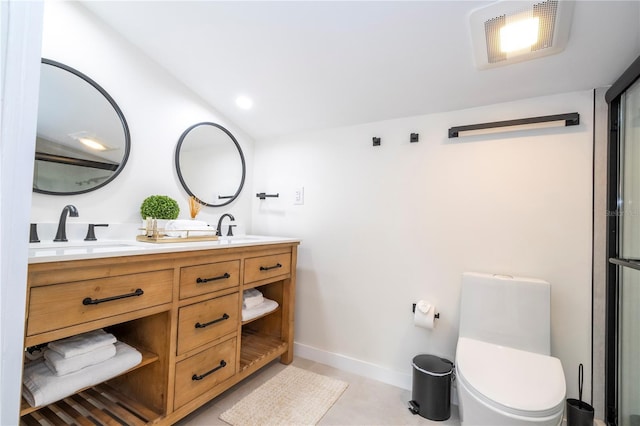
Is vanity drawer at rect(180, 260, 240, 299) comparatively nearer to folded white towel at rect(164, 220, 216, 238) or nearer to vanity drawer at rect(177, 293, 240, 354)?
vanity drawer at rect(177, 293, 240, 354)

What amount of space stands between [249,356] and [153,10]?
81.4 inches

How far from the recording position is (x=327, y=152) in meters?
2.34

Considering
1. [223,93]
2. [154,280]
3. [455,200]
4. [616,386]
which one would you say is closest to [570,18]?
[455,200]

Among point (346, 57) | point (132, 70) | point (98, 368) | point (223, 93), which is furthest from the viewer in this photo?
point (223, 93)

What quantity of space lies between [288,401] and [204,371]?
0.55 metres

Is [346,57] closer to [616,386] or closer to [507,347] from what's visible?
[507,347]

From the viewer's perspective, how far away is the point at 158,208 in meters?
1.76

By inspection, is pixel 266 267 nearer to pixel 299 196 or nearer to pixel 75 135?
pixel 299 196

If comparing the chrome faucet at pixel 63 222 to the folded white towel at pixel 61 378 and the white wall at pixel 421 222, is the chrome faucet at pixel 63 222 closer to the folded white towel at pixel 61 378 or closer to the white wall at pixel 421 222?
the folded white towel at pixel 61 378

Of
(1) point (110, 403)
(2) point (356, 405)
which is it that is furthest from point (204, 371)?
(2) point (356, 405)

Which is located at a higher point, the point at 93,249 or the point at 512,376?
the point at 93,249

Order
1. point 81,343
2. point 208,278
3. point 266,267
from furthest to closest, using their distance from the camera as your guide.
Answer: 1. point 266,267
2. point 208,278
3. point 81,343

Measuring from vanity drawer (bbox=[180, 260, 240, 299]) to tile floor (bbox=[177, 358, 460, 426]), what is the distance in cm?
70

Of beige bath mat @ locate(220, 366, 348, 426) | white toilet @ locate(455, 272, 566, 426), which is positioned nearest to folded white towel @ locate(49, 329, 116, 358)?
beige bath mat @ locate(220, 366, 348, 426)
